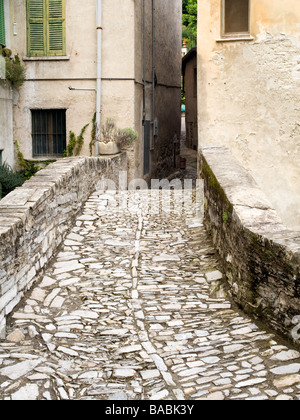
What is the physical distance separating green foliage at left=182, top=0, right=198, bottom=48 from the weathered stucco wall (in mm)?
18680

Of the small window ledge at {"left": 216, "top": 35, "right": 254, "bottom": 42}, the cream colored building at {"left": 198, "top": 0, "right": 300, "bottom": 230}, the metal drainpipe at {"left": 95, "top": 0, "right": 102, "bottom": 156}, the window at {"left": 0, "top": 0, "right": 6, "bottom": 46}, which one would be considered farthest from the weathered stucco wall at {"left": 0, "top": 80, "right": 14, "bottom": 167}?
the small window ledge at {"left": 216, "top": 35, "right": 254, "bottom": 42}

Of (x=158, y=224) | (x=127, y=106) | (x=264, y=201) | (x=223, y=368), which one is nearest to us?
(x=223, y=368)

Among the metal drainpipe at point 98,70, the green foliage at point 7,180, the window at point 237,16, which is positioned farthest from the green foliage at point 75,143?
the window at point 237,16

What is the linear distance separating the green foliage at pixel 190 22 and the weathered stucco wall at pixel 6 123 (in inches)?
735

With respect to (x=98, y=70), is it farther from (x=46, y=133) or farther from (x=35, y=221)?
(x=35, y=221)

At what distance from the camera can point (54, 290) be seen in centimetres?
533

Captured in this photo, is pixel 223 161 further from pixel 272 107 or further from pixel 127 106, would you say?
pixel 127 106

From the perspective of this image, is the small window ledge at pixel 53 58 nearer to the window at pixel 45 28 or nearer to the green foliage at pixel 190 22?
the window at pixel 45 28

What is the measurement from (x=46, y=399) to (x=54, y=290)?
2.01m

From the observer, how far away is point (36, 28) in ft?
41.4

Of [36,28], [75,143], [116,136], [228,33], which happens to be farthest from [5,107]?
[228,33]

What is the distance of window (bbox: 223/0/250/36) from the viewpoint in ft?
31.1

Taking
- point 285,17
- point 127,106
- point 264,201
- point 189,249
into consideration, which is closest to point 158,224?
point 189,249

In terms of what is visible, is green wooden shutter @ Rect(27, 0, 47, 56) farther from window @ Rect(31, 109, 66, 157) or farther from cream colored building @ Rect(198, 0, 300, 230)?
cream colored building @ Rect(198, 0, 300, 230)
